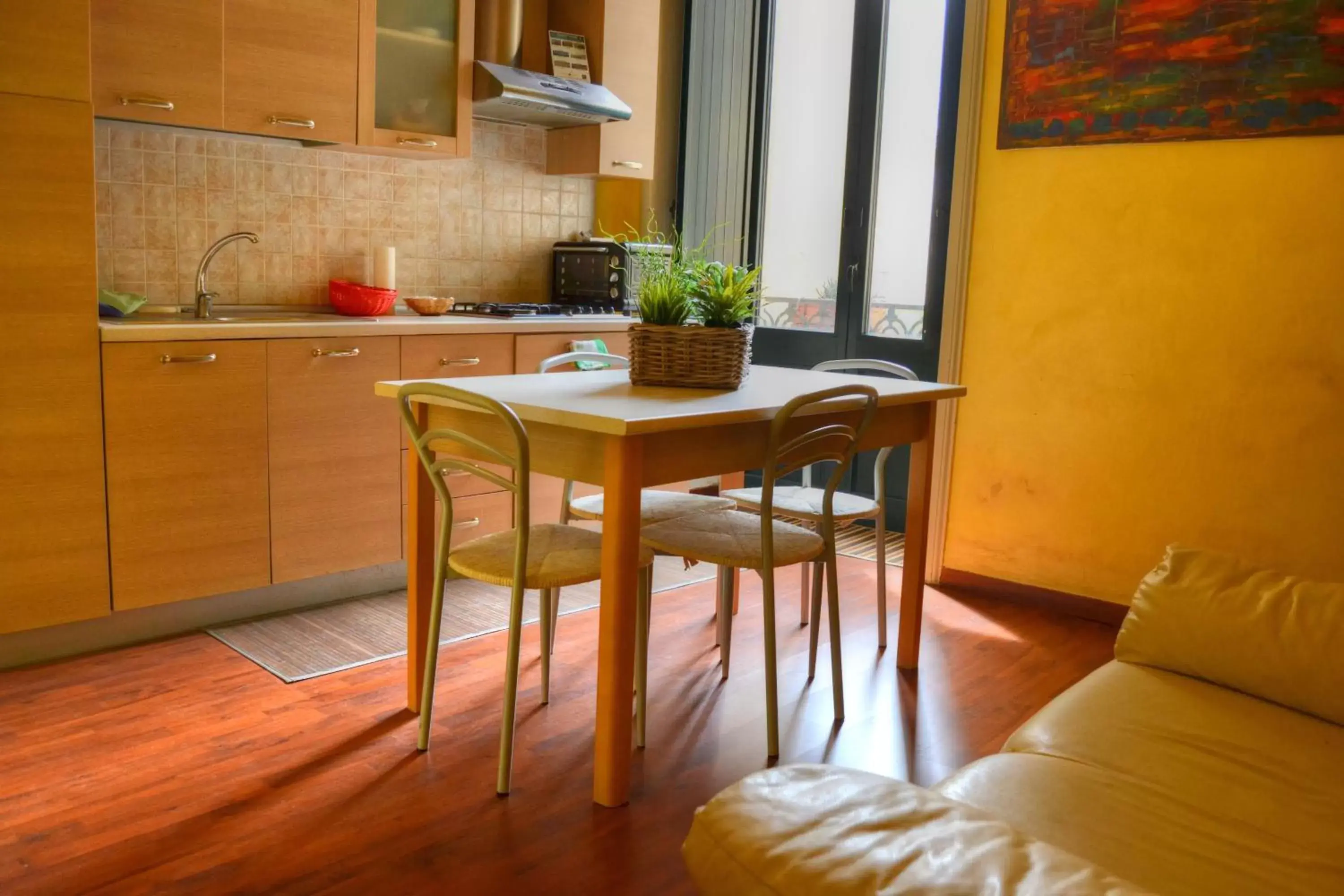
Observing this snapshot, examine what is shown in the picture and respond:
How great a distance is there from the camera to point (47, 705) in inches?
106

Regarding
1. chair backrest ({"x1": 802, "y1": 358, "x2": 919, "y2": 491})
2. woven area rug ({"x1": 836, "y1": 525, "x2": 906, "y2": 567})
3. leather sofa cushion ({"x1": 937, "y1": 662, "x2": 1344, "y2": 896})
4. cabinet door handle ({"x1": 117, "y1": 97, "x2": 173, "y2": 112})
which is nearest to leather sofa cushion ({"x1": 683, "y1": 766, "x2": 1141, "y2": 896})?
leather sofa cushion ({"x1": 937, "y1": 662, "x2": 1344, "y2": 896})

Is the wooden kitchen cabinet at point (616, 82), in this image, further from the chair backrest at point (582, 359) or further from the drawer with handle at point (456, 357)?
the chair backrest at point (582, 359)

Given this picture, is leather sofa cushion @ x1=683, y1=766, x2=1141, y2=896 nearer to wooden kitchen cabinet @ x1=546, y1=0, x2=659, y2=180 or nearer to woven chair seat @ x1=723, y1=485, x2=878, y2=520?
woven chair seat @ x1=723, y1=485, x2=878, y2=520

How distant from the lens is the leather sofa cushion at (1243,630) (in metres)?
1.79

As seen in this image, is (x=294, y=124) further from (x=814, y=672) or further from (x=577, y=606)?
(x=814, y=672)

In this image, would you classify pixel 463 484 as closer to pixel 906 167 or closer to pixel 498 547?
pixel 498 547

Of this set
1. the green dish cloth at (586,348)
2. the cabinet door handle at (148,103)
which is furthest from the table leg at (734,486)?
the cabinet door handle at (148,103)

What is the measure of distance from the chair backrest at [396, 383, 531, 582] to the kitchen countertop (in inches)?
35.2

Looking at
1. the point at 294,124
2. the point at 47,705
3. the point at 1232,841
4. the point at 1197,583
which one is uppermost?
the point at 294,124

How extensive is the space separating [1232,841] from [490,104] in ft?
11.3

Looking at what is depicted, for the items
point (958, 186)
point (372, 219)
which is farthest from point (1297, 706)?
point (372, 219)

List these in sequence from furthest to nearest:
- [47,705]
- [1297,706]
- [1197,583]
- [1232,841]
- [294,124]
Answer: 1. [294,124]
2. [47,705]
3. [1197,583]
4. [1297,706]
5. [1232,841]

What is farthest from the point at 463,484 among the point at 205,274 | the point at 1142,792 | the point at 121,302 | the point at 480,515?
the point at 1142,792

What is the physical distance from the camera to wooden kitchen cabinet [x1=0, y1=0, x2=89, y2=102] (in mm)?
2697
